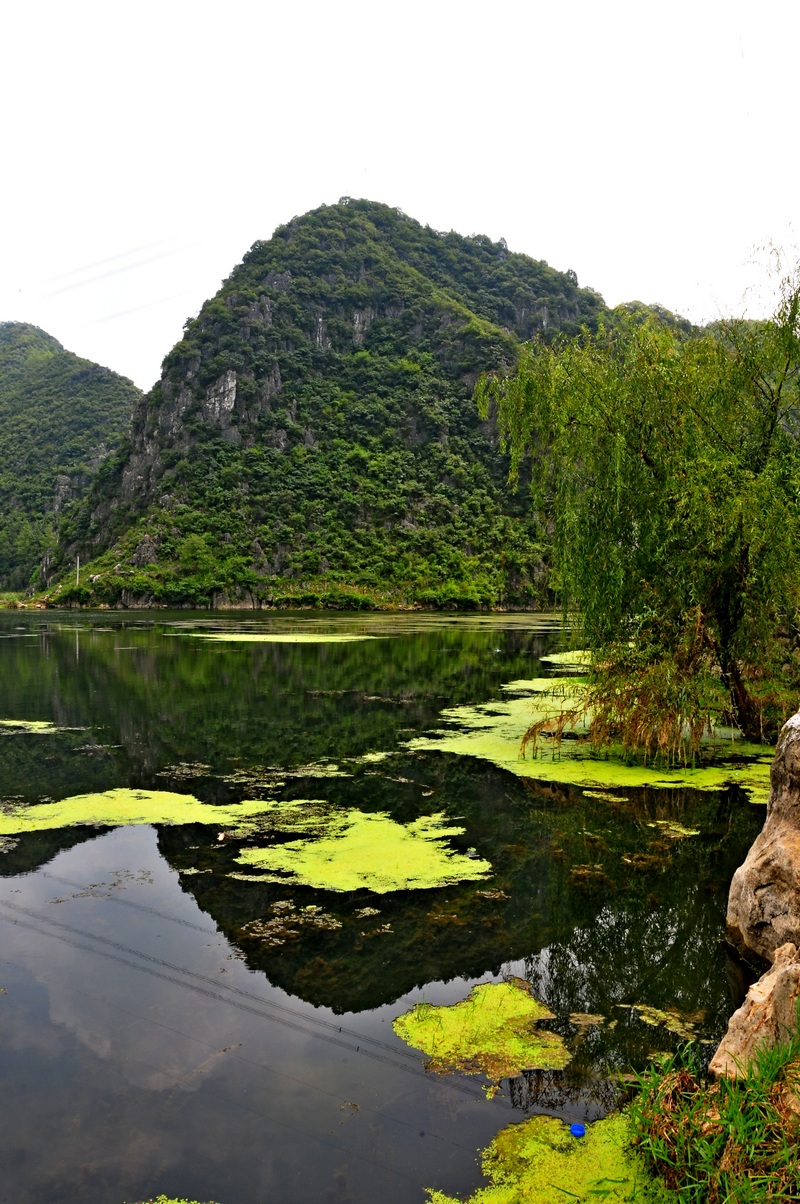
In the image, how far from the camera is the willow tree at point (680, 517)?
45.7ft

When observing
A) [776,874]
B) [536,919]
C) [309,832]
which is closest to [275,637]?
[309,832]

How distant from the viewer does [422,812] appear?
39.9 ft

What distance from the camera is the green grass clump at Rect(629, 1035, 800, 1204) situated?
410 cm

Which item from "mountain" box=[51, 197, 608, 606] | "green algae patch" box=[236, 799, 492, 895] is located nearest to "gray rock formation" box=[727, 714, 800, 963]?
"green algae patch" box=[236, 799, 492, 895]

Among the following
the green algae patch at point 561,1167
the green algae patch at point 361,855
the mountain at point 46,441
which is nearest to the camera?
the green algae patch at point 561,1167

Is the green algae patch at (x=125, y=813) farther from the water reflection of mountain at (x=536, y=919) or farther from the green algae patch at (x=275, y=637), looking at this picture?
the green algae patch at (x=275, y=637)

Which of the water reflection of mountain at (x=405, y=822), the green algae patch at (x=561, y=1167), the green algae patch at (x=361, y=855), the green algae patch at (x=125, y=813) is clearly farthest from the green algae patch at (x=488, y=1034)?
the green algae patch at (x=125, y=813)

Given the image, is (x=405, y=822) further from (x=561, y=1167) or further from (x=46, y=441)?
(x=46, y=441)

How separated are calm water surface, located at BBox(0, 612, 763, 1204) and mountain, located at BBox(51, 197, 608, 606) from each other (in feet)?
261

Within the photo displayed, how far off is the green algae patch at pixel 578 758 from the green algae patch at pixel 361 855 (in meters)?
3.50

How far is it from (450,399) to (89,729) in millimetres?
116119

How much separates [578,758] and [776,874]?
8.49 metres

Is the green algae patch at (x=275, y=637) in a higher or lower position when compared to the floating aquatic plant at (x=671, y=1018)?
higher

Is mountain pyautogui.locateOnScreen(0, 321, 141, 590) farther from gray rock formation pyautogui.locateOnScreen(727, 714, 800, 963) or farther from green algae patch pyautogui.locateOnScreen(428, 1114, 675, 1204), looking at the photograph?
green algae patch pyautogui.locateOnScreen(428, 1114, 675, 1204)
